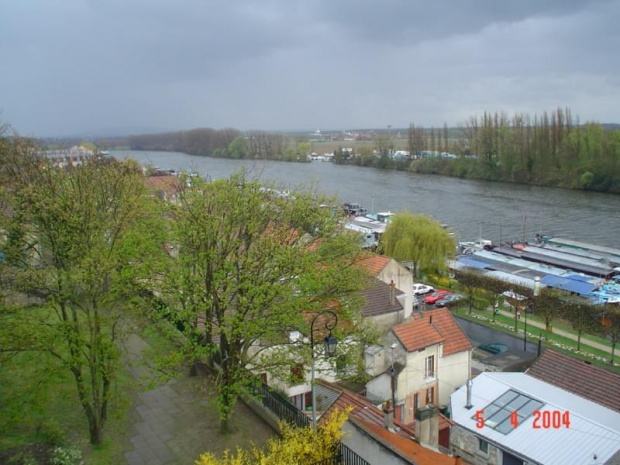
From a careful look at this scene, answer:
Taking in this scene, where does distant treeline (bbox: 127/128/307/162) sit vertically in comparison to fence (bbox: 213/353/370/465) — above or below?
above

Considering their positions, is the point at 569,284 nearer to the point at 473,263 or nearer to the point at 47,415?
the point at 473,263

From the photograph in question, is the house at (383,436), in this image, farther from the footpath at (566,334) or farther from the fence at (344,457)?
the footpath at (566,334)

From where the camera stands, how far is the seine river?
167 ft

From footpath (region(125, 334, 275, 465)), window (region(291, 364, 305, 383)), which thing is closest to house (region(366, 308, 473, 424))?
window (region(291, 364, 305, 383))

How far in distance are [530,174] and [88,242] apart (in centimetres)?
7816

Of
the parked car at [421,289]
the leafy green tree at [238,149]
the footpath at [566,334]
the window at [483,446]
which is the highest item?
the leafy green tree at [238,149]

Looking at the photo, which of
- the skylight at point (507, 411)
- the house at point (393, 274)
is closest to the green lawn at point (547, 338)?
the house at point (393, 274)

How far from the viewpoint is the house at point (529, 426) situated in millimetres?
12305

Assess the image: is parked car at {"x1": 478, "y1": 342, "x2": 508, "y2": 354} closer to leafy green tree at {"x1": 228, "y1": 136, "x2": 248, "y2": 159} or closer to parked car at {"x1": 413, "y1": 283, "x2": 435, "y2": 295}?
parked car at {"x1": 413, "y1": 283, "x2": 435, "y2": 295}

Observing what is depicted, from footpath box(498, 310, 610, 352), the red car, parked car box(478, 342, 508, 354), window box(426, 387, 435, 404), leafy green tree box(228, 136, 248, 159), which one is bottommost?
footpath box(498, 310, 610, 352)

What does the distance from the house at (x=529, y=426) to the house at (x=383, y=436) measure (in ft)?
9.91

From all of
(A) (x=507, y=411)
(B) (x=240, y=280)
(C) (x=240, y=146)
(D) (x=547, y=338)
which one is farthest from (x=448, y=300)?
(C) (x=240, y=146)

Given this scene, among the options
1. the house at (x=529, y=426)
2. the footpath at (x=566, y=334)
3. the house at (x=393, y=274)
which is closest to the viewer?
the house at (x=529, y=426)

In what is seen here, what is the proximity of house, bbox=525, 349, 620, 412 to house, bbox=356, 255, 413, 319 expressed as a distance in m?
5.91
